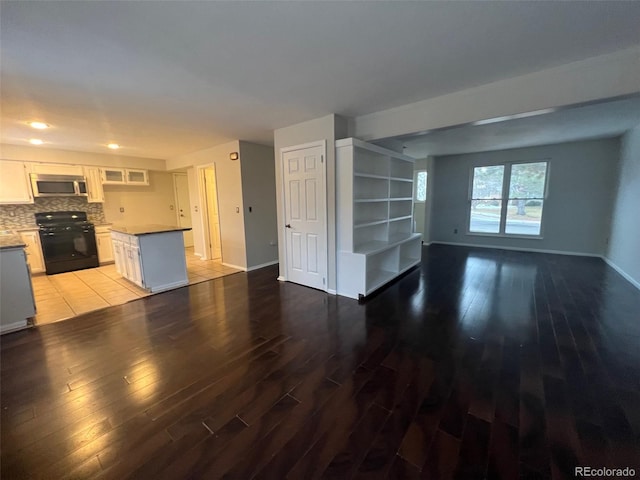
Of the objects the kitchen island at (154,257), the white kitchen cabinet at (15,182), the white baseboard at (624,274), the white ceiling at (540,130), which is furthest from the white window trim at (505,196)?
the white kitchen cabinet at (15,182)

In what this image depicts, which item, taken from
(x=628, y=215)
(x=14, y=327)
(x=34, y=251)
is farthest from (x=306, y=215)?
(x=628, y=215)

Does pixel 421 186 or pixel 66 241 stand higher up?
pixel 421 186

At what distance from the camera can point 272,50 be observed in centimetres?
202

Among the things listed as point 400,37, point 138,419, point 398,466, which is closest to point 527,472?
point 398,466

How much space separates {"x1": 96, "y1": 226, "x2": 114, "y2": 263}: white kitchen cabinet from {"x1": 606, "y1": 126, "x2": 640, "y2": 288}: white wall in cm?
948

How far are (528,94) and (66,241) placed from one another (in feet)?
24.9

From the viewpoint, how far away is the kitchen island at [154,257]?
13.0 feet

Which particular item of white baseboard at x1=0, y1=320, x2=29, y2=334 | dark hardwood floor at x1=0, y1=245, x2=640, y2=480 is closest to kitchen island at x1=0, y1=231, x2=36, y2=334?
white baseboard at x1=0, y1=320, x2=29, y2=334

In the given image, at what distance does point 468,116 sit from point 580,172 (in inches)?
194

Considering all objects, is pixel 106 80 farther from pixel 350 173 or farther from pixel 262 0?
A: pixel 350 173

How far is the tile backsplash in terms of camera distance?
496cm

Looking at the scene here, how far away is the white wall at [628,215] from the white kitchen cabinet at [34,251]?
1003 centimetres

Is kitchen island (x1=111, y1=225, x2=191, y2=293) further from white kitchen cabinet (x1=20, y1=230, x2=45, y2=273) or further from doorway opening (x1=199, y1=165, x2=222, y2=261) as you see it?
white kitchen cabinet (x1=20, y1=230, x2=45, y2=273)

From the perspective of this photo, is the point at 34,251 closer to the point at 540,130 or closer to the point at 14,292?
the point at 14,292
